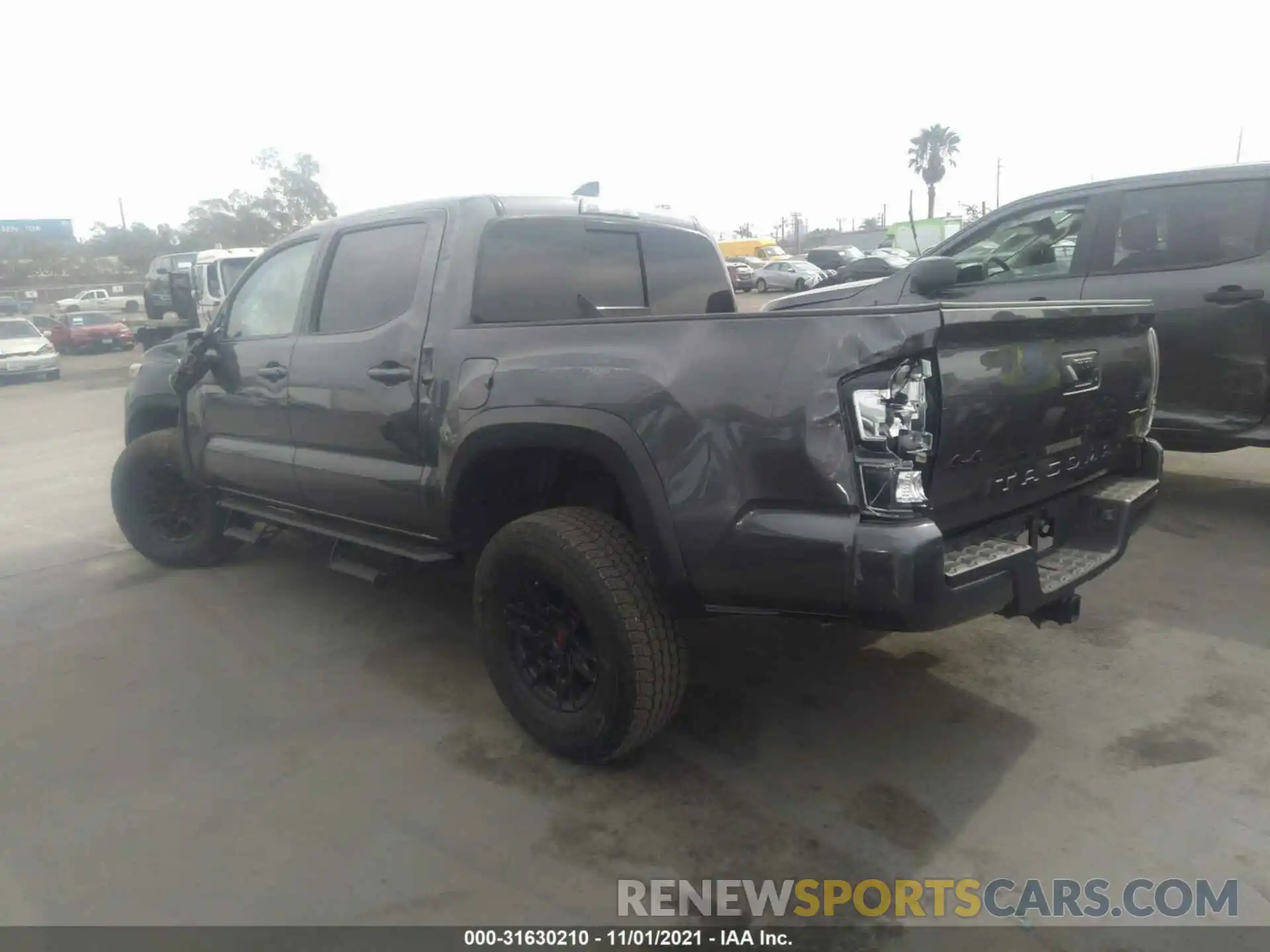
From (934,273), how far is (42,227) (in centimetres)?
8432

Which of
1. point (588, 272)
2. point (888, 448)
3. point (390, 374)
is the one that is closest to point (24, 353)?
point (390, 374)

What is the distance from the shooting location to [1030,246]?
552 centimetres

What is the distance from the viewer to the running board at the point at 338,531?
355 cm

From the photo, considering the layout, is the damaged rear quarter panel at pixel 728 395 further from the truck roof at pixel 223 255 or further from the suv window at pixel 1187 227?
the truck roof at pixel 223 255

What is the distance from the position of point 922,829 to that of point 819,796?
1.03ft

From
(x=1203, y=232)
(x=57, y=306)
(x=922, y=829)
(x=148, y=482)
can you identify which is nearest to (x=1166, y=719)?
(x=922, y=829)

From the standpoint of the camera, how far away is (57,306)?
39.2 meters

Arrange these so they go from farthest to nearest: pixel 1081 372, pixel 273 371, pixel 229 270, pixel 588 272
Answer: pixel 229 270
pixel 273 371
pixel 588 272
pixel 1081 372

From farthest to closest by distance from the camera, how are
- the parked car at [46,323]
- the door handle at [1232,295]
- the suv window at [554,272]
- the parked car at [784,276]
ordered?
1. the parked car at [784,276]
2. the parked car at [46,323]
3. the door handle at [1232,295]
4. the suv window at [554,272]

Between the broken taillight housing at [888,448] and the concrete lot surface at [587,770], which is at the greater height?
the broken taillight housing at [888,448]

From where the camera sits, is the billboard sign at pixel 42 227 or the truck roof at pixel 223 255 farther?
the billboard sign at pixel 42 227

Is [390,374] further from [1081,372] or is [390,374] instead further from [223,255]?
[223,255]

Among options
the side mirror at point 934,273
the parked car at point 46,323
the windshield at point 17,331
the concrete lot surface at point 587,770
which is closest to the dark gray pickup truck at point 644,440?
the concrete lot surface at point 587,770

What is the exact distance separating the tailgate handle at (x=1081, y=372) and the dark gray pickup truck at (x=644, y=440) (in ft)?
0.04
